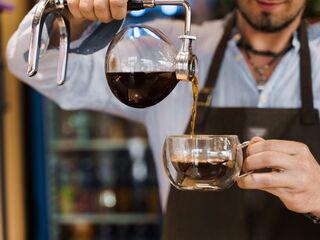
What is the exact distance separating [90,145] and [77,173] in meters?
0.19

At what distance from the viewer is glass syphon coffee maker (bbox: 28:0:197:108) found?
3.45ft

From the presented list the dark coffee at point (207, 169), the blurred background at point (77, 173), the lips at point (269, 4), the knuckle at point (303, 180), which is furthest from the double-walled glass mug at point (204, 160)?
the blurred background at point (77, 173)

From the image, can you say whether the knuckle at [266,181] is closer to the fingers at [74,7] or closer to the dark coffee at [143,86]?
the dark coffee at [143,86]

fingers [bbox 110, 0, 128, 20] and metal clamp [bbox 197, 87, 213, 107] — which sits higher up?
fingers [bbox 110, 0, 128, 20]

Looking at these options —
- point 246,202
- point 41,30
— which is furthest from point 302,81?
point 41,30

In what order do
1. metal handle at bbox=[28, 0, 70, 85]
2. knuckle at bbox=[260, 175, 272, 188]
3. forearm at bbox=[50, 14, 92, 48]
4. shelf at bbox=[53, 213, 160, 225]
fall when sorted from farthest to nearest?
shelf at bbox=[53, 213, 160, 225] < forearm at bbox=[50, 14, 92, 48] < knuckle at bbox=[260, 175, 272, 188] < metal handle at bbox=[28, 0, 70, 85]

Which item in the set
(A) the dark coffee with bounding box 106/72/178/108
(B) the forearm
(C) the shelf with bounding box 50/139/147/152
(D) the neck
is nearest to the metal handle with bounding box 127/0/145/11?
(A) the dark coffee with bounding box 106/72/178/108

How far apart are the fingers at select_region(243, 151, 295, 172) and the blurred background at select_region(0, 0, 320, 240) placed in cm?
245

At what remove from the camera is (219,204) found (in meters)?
1.52

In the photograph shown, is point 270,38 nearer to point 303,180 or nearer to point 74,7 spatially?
point 303,180

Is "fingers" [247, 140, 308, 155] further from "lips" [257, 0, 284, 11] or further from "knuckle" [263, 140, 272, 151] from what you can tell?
"lips" [257, 0, 284, 11]

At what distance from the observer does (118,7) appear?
1077 mm

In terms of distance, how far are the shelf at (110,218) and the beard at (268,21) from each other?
216 centimetres

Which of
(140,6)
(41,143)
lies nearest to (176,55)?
(140,6)
